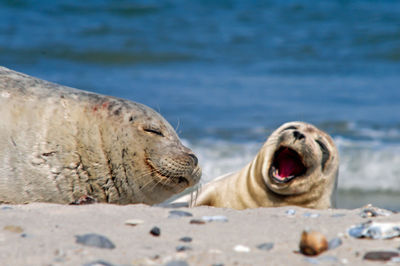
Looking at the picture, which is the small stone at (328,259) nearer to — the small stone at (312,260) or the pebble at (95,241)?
the small stone at (312,260)

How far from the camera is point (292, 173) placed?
4.96 m

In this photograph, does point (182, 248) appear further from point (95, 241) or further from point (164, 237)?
point (95, 241)

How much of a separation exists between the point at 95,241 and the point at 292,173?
96.3 inches

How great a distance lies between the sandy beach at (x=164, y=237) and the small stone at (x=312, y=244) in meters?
0.03

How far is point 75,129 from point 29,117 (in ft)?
0.92

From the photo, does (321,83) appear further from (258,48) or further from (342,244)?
(342,244)

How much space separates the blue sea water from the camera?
8808mm

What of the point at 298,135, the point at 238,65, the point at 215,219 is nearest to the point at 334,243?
the point at 215,219

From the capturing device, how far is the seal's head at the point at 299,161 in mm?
4680

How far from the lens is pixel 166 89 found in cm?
1190

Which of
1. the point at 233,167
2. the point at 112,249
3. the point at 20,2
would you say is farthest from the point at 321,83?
the point at 112,249

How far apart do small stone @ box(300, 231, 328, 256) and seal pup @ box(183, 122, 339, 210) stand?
1.86 m

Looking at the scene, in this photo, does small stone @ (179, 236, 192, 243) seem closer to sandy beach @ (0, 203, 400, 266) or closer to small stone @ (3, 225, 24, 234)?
sandy beach @ (0, 203, 400, 266)

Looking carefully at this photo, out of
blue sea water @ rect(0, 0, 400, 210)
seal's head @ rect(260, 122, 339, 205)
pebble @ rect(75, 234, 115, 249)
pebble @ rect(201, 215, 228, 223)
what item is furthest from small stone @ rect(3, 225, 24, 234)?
blue sea water @ rect(0, 0, 400, 210)
